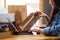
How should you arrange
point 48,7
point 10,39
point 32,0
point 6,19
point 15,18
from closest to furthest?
point 10,39, point 6,19, point 15,18, point 48,7, point 32,0

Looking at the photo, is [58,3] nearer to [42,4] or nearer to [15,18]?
[15,18]

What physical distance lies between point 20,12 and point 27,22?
4.8 inches

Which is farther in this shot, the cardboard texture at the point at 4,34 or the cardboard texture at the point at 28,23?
the cardboard texture at the point at 28,23

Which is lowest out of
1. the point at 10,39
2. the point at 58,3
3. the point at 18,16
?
the point at 10,39

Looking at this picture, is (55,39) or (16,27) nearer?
(55,39)

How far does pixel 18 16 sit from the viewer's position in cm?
146

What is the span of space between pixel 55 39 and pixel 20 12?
612mm

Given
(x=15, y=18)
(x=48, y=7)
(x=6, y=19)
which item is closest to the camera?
(x=6, y=19)

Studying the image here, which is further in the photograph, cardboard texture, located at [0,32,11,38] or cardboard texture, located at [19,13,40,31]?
cardboard texture, located at [19,13,40,31]

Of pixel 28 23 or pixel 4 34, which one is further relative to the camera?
pixel 28 23

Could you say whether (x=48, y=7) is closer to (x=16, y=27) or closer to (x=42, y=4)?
(x=42, y=4)

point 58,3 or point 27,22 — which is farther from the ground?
point 58,3

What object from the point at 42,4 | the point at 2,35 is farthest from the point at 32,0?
the point at 2,35

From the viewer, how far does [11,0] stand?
9.04 feet
